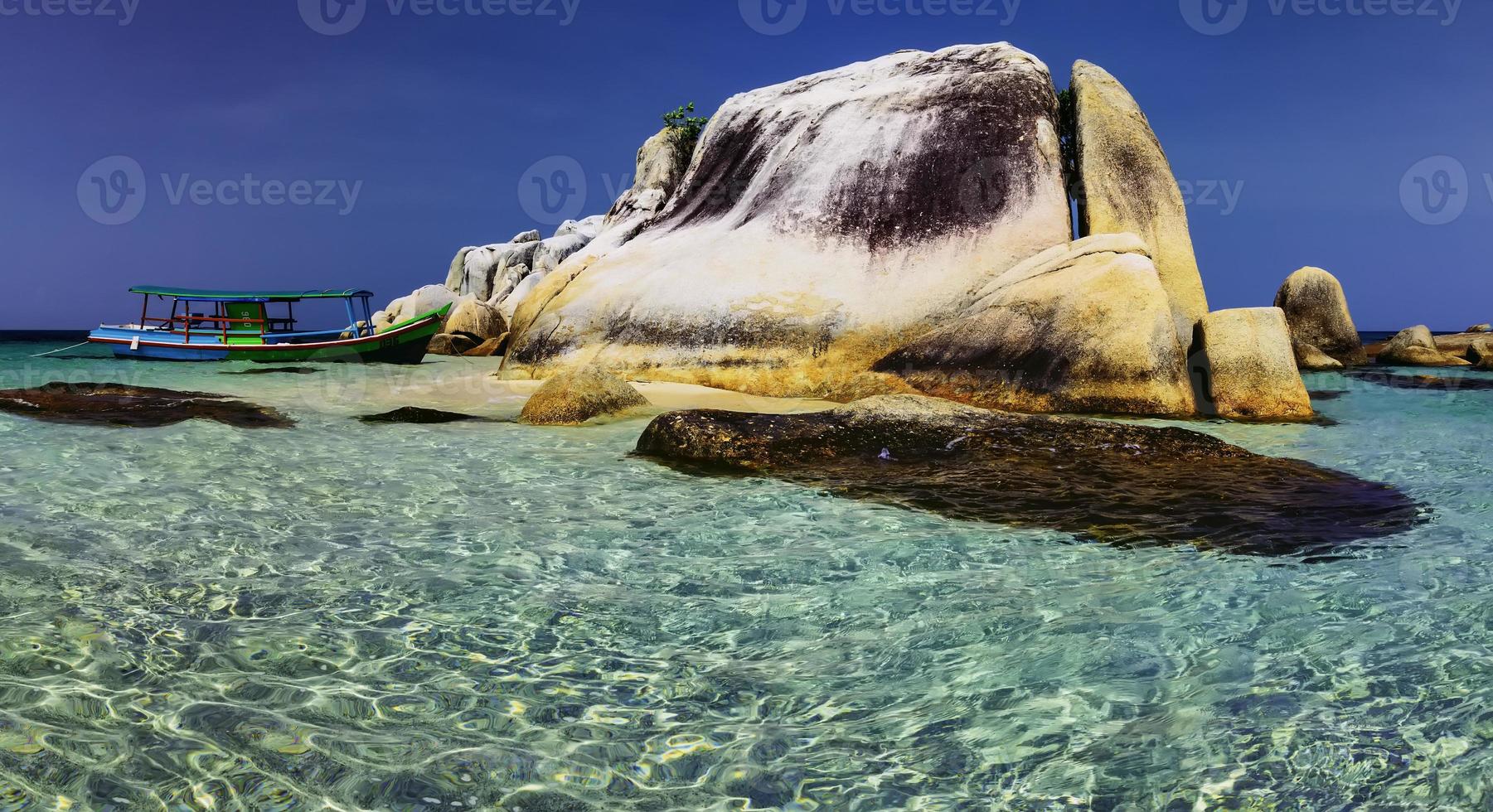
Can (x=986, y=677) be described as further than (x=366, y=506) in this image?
No

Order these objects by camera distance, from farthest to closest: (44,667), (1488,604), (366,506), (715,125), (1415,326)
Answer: (1415,326) → (715,125) → (366,506) → (1488,604) → (44,667)

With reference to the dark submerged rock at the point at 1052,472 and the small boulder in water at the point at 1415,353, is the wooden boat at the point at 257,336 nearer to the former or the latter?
the dark submerged rock at the point at 1052,472

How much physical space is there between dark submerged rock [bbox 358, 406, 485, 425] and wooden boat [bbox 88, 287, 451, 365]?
1274cm

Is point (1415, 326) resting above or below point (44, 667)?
above

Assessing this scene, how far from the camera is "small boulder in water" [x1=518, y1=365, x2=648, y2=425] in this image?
33.9 feet

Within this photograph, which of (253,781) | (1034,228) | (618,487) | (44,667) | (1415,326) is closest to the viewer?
(253,781)

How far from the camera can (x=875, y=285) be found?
13.9 m

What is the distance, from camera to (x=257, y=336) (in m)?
22.8

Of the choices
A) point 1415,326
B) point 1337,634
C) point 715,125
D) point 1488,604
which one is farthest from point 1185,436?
point 1415,326

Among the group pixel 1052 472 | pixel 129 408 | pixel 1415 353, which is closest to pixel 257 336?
pixel 129 408

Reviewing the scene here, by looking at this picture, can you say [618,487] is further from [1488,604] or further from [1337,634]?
[1488,604]

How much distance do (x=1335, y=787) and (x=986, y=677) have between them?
3.60ft

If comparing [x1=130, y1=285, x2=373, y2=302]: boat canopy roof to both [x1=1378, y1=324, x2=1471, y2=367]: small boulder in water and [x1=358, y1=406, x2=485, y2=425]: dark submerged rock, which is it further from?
[x1=1378, y1=324, x2=1471, y2=367]: small boulder in water

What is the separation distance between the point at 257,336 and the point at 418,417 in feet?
48.4
